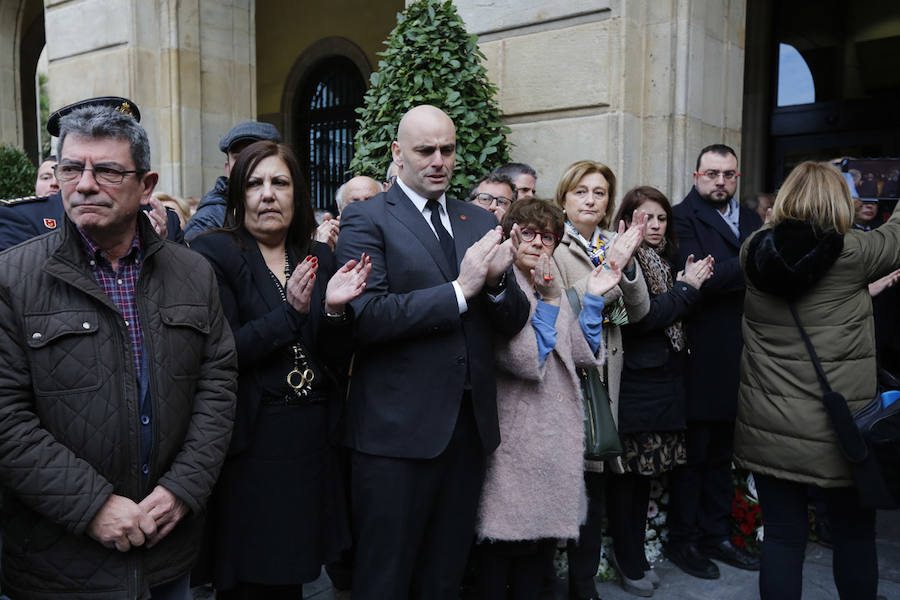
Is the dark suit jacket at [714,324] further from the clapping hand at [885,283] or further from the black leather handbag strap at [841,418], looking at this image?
the black leather handbag strap at [841,418]

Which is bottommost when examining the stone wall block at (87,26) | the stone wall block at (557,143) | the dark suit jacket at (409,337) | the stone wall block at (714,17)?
the dark suit jacket at (409,337)

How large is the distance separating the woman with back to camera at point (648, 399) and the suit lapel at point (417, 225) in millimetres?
1346

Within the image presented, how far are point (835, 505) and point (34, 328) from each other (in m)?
3.08

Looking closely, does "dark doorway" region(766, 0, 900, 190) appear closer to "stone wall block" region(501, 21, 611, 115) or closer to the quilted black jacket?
"stone wall block" region(501, 21, 611, 115)

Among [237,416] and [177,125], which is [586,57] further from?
[177,125]

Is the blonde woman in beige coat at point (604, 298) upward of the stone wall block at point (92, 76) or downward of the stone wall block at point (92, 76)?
downward

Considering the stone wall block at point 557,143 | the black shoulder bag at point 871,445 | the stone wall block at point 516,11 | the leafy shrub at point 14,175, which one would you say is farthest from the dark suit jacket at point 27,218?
the leafy shrub at point 14,175

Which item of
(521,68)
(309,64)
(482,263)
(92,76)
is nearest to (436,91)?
(521,68)

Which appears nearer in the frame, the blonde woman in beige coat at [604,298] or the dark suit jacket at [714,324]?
the blonde woman in beige coat at [604,298]

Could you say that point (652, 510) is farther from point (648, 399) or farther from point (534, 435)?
point (534, 435)

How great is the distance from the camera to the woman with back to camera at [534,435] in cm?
302

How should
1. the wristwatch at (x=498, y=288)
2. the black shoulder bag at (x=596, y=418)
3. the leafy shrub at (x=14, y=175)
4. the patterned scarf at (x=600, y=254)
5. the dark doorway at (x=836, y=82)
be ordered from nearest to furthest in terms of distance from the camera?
1. the wristwatch at (x=498, y=288)
2. the black shoulder bag at (x=596, y=418)
3. the patterned scarf at (x=600, y=254)
4. the dark doorway at (x=836, y=82)
5. the leafy shrub at (x=14, y=175)

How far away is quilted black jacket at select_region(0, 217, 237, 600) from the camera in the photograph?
1992 mm

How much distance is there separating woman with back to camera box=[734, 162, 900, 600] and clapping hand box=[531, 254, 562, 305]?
33.0 inches
